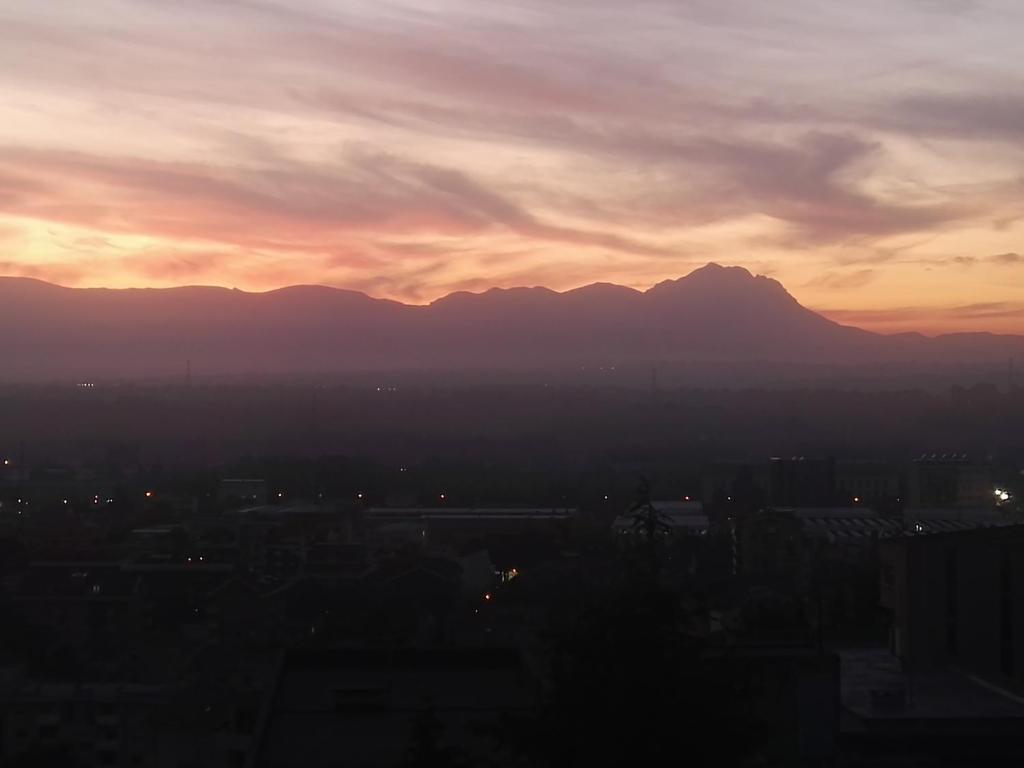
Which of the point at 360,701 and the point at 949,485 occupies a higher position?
the point at 949,485

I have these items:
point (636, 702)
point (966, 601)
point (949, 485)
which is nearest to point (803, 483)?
point (949, 485)

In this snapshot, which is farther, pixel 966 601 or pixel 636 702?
pixel 966 601

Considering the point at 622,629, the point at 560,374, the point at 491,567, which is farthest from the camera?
the point at 560,374

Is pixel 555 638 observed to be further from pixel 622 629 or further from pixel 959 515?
pixel 959 515

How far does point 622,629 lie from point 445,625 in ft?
38.1

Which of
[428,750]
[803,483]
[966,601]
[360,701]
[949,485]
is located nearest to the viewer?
[428,750]

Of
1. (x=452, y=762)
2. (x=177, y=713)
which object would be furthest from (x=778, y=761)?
(x=177, y=713)

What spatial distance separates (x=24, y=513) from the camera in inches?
1298

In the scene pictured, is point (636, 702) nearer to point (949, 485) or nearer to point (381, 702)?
point (381, 702)

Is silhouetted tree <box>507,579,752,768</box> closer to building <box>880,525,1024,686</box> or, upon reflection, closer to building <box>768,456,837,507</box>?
building <box>880,525,1024,686</box>

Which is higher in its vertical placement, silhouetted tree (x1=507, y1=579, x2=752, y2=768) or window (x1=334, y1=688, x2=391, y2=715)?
silhouetted tree (x1=507, y1=579, x2=752, y2=768)

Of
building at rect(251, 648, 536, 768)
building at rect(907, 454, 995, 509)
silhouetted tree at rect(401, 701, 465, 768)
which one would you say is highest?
building at rect(907, 454, 995, 509)

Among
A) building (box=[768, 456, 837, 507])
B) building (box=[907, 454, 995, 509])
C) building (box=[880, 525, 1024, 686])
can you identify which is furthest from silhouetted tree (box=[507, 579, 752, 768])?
building (box=[768, 456, 837, 507])

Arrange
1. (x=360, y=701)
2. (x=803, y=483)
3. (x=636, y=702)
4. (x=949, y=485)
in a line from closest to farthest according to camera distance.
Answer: (x=636, y=702)
(x=360, y=701)
(x=949, y=485)
(x=803, y=483)
